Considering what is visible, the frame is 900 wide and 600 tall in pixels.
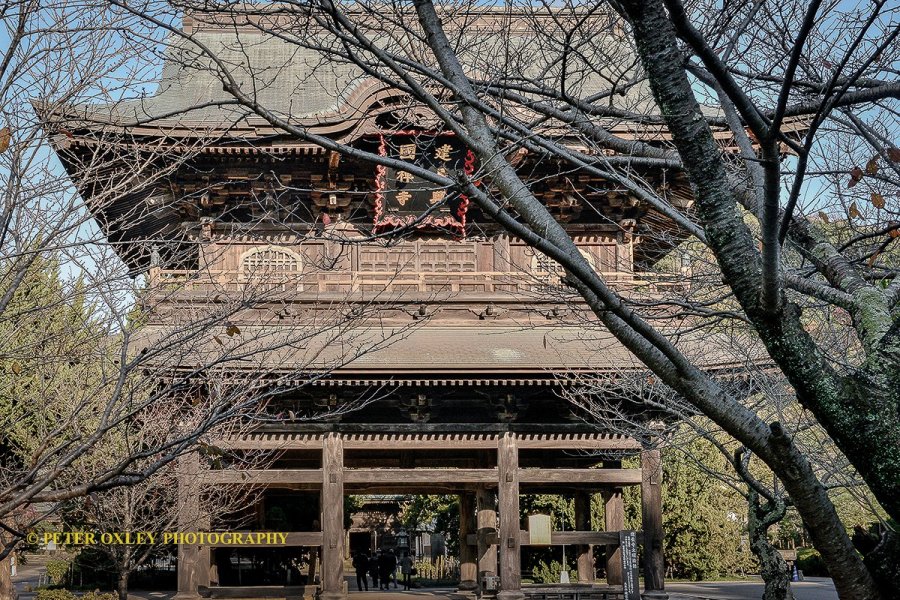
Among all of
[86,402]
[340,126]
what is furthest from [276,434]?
[86,402]

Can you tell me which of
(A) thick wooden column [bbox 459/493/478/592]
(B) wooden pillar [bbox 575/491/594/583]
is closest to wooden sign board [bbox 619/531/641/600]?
(B) wooden pillar [bbox 575/491/594/583]

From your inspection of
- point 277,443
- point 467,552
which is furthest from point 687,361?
point 467,552

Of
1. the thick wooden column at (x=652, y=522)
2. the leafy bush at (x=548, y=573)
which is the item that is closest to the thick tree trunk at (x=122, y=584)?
the thick wooden column at (x=652, y=522)

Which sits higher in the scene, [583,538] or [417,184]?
[417,184]

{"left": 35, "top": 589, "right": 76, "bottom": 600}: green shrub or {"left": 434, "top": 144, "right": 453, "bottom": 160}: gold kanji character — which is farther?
{"left": 35, "top": 589, "right": 76, "bottom": 600}: green shrub

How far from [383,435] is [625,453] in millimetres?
3988

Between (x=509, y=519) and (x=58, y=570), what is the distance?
57.0 feet

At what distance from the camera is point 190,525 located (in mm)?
13984

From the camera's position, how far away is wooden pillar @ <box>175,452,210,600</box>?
13805 mm

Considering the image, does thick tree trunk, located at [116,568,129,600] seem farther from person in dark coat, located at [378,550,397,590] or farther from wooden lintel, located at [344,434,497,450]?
person in dark coat, located at [378,550,397,590]

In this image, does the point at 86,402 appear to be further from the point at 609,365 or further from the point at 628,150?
the point at 609,365

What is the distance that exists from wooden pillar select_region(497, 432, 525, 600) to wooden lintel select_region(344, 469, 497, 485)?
0.26 metres

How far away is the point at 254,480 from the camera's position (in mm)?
14102

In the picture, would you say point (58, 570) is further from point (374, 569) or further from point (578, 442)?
point (578, 442)
